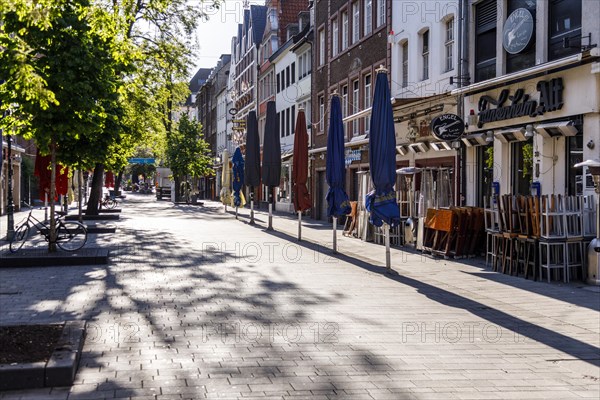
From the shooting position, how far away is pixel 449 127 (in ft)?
59.9

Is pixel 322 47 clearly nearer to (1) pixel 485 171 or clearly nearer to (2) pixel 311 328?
(1) pixel 485 171

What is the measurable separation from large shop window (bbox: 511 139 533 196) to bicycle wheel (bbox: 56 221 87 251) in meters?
10.0

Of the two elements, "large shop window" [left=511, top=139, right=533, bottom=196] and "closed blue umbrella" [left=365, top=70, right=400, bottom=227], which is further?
"large shop window" [left=511, top=139, right=533, bottom=196]

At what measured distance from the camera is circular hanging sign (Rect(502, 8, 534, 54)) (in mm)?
16250

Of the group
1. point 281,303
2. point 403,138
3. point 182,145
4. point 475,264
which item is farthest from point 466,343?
point 182,145

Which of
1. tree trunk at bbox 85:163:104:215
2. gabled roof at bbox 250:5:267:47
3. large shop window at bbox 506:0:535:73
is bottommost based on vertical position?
tree trunk at bbox 85:163:104:215

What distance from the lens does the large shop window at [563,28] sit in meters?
14.5

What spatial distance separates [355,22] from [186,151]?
1379 inches

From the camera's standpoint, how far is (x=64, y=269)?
13.3 metres

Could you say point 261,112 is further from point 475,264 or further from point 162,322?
point 162,322

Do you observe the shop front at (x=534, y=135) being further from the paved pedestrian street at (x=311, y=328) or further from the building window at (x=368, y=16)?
the building window at (x=368, y=16)

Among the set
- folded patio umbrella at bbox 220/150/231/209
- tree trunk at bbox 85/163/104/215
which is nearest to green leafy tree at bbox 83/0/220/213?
tree trunk at bbox 85/163/104/215

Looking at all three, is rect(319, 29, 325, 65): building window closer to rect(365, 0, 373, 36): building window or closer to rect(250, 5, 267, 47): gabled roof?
rect(365, 0, 373, 36): building window

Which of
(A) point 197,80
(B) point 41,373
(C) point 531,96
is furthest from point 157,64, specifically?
(A) point 197,80
